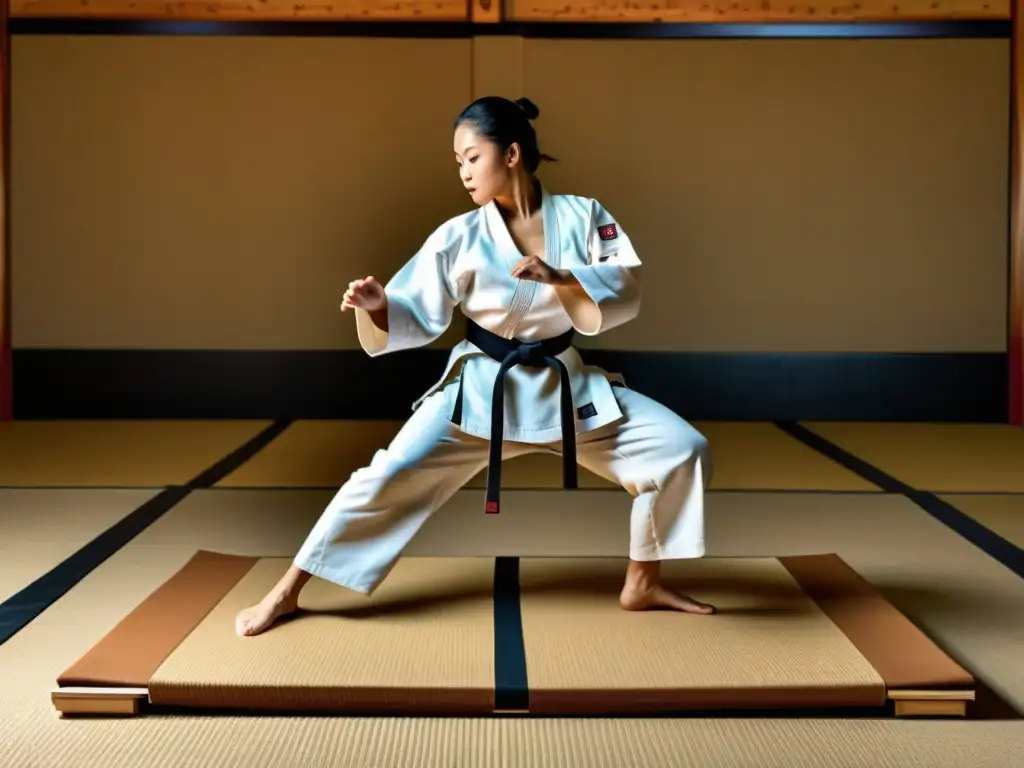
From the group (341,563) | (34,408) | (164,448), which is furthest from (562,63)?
(341,563)

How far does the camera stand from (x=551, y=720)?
1868 millimetres

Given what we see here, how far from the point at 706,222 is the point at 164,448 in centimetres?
282

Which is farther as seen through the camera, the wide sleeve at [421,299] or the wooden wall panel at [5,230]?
the wooden wall panel at [5,230]

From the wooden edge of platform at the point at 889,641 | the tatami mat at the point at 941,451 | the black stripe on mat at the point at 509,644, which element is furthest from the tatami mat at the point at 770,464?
the black stripe on mat at the point at 509,644

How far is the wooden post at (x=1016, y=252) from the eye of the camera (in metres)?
5.60

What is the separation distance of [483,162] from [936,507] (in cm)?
205

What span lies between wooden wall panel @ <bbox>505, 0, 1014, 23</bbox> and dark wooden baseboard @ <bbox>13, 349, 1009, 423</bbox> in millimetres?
1633

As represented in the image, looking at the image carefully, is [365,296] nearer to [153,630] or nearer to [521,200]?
Answer: [521,200]

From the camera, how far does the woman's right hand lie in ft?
7.05

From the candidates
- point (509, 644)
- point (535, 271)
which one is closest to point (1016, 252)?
point (535, 271)

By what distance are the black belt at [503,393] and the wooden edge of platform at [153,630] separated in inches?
25.0

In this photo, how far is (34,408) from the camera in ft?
18.9

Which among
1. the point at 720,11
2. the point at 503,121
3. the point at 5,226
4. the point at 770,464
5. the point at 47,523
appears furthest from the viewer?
the point at 5,226

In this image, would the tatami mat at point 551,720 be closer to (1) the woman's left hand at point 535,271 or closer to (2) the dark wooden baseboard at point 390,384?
(1) the woman's left hand at point 535,271
